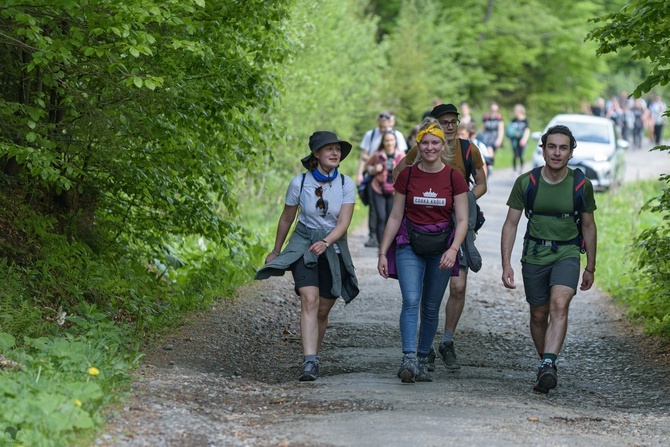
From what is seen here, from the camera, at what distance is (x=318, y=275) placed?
27.7 feet

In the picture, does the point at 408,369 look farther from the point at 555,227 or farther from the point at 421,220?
the point at 555,227

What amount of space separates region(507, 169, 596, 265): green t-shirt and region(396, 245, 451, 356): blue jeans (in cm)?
70

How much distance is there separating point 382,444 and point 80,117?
184 inches

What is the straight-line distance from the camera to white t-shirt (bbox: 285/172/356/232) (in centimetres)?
834

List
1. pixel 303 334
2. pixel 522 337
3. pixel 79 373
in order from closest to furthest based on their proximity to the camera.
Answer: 1. pixel 79 373
2. pixel 303 334
3. pixel 522 337

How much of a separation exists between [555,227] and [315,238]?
1.76 meters

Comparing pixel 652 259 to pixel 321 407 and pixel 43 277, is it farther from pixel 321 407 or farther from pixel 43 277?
pixel 43 277

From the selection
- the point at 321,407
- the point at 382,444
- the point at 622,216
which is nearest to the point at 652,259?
the point at 321,407

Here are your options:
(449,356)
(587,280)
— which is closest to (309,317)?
(449,356)

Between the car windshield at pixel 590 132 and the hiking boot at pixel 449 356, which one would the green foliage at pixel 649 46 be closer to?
the hiking boot at pixel 449 356

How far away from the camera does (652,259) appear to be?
9.82 m

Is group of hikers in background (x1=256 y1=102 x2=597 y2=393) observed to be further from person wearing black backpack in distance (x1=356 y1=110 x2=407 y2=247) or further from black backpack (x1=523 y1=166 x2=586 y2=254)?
person wearing black backpack in distance (x1=356 y1=110 x2=407 y2=247)

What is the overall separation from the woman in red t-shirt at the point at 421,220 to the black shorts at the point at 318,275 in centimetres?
41

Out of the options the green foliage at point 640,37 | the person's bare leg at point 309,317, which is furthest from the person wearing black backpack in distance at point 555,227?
the person's bare leg at point 309,317
